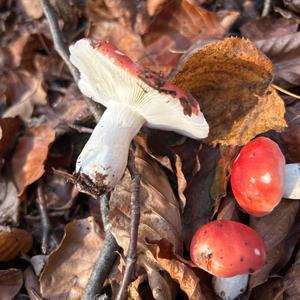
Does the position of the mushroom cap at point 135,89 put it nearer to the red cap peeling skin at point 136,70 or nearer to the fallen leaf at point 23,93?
the red cap peeling skin at point 136,70

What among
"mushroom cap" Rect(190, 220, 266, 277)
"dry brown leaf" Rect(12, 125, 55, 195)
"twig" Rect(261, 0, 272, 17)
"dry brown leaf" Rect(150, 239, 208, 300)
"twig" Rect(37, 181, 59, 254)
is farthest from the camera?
"twig" Rect(261, 0, 272, 17)

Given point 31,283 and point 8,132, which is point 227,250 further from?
point 8,132

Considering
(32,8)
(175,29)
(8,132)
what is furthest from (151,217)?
(32,8)

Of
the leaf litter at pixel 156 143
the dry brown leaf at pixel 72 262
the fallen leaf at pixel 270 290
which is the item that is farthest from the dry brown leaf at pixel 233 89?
the dry brown leaf at pixel 72 262

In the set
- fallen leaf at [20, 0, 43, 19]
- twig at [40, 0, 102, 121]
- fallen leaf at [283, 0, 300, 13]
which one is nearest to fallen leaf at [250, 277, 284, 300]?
twig at [40, 0, 102, 121]

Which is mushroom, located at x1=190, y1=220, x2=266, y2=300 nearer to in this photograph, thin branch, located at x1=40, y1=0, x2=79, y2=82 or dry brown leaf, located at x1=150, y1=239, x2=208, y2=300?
dry brown leaf, located at x1=150, y1=239, x2=208, y2=300
